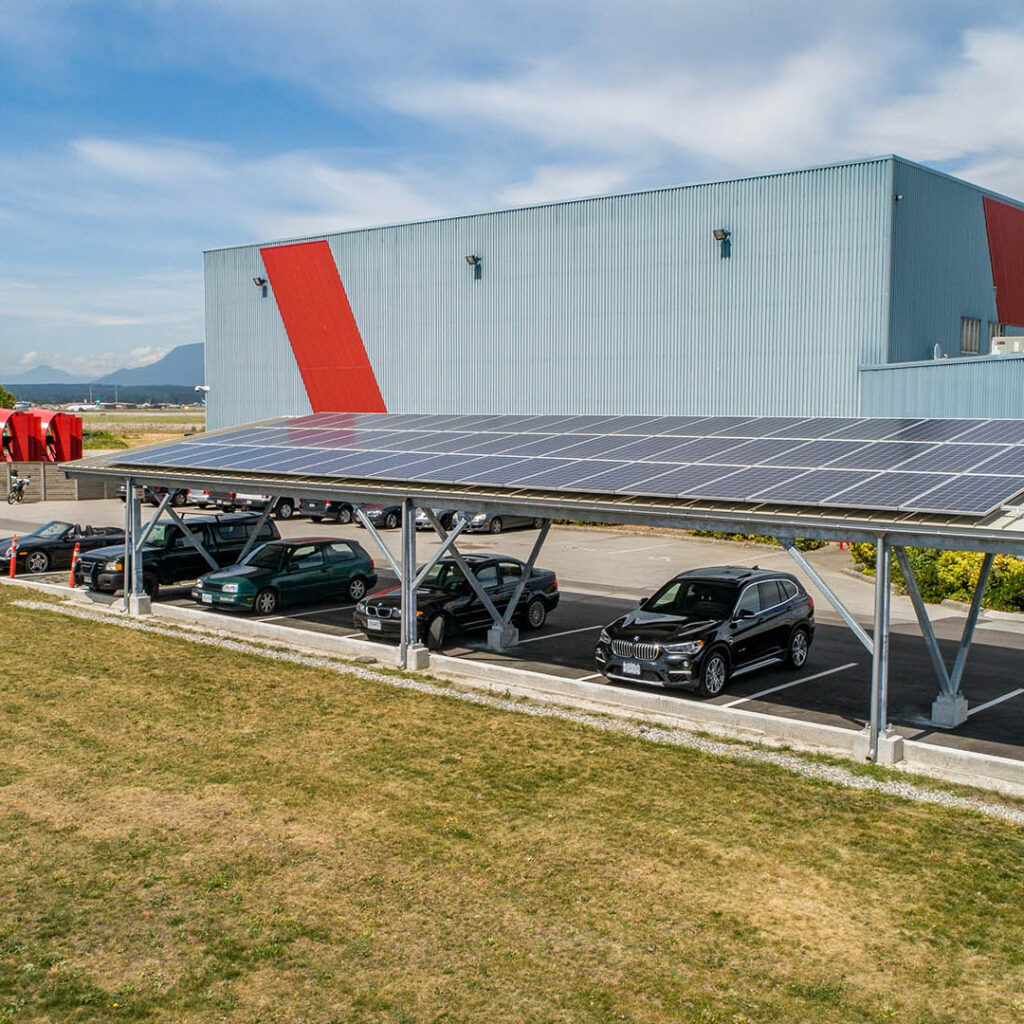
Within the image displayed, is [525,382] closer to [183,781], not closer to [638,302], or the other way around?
[638,302]

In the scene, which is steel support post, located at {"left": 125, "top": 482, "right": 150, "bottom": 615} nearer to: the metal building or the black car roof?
the black car roof

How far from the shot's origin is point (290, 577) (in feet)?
73.8

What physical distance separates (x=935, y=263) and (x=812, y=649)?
12920 millimetres

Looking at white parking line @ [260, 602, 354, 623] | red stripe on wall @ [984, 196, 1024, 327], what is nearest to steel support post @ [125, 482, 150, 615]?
white parking line @ [260, 602, 354, 623]

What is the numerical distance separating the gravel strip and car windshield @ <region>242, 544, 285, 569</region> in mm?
2218

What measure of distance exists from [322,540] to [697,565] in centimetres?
1126

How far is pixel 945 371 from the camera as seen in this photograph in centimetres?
2384

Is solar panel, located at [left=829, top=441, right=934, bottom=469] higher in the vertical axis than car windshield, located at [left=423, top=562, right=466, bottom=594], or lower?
higher

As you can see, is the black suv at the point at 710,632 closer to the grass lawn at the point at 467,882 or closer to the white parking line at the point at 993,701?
the grass lawn at the point at 467,882

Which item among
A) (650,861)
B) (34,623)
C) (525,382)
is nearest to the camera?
(650,861)

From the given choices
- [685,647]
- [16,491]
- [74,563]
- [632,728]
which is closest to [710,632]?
→ [685,647]

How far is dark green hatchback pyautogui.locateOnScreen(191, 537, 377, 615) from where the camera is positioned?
21844mm

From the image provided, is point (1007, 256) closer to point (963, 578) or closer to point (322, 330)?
point (963, 578)

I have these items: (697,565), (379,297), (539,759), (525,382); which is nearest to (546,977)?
(539,759)
